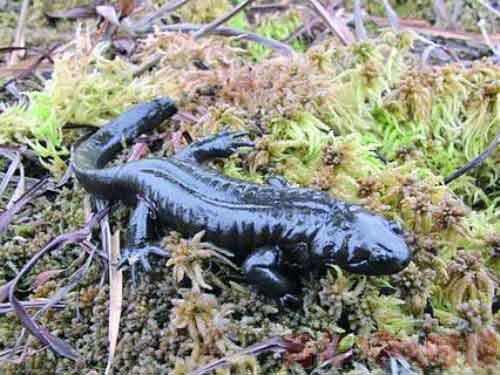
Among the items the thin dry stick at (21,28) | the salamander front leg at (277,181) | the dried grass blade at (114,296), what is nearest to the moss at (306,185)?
the dried grass blade at (114,296)

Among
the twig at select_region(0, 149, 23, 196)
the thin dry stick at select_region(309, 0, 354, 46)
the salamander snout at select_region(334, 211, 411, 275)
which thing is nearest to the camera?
the salamander snout at select_region(334, 211, 411, 275)

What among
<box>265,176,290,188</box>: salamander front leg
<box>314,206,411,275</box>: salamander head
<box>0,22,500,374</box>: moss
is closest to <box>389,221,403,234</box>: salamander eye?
<box>314,206,411,275</box>: salamander head

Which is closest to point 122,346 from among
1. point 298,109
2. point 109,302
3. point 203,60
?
point 109,302

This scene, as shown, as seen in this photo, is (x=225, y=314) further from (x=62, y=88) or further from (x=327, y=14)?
(x=327, y=14)

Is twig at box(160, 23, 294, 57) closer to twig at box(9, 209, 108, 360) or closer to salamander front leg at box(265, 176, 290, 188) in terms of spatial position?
salamander front leg at box(265, 176, 290, 188)

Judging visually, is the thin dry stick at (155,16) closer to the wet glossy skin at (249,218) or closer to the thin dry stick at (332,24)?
the thin dry stick at (332,24)

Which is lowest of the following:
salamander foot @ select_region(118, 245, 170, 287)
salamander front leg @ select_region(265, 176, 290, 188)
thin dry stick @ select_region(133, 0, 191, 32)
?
salamander foot @ select_region(118, 245, 170, 287)
